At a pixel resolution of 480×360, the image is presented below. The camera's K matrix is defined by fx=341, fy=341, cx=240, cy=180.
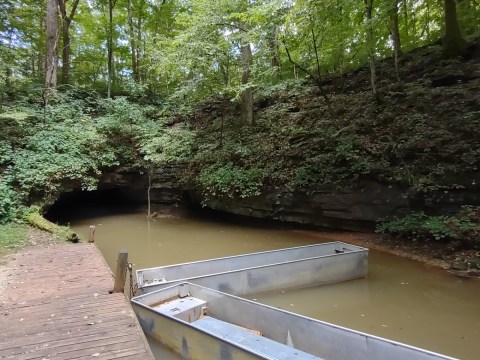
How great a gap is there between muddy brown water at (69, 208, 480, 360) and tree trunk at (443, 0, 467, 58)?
8010 millimetres

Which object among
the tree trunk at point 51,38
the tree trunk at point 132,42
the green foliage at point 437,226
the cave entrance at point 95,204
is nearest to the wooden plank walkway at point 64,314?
the green foliage at point 437,226

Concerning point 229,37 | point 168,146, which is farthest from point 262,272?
point 229,37

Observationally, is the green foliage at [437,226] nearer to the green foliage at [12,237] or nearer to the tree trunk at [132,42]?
the green foliage at [12,237]

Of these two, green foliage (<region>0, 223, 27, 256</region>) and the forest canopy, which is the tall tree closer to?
the forest canopy

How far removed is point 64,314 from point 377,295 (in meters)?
5.34

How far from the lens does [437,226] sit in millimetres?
8523

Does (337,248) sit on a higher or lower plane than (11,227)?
lower

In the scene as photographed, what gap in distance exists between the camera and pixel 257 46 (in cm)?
1251

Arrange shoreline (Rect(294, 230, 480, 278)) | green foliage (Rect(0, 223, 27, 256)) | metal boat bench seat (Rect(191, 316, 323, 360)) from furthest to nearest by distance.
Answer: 1. green foliage (Rect(0, 223, 27, 256))
2. shoreline (Rect(294, 230, 480, 278))
3. metal boat bench seat (Rect(191, 316, 323, 360))

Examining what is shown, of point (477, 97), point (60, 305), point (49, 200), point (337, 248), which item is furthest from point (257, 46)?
point (60, 305)

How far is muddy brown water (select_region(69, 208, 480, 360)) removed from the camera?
5.04 m

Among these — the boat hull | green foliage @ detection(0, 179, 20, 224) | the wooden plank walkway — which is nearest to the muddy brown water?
the boat hull

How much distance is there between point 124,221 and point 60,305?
31.9ft

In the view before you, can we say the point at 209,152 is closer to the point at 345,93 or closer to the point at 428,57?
the point at 345,93
